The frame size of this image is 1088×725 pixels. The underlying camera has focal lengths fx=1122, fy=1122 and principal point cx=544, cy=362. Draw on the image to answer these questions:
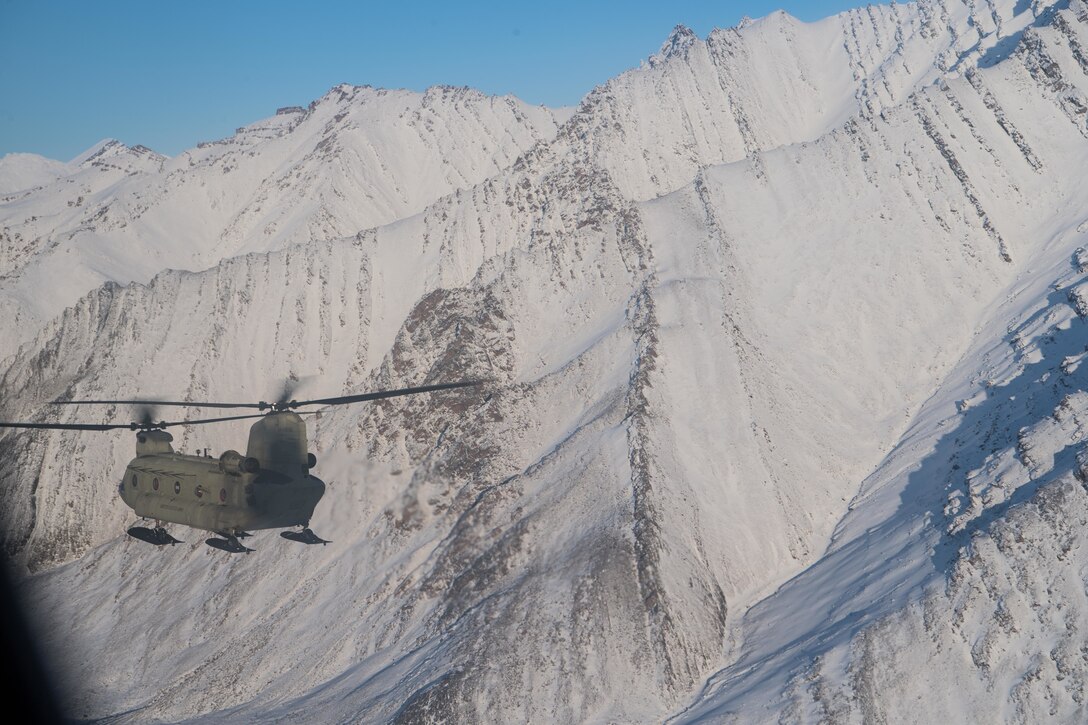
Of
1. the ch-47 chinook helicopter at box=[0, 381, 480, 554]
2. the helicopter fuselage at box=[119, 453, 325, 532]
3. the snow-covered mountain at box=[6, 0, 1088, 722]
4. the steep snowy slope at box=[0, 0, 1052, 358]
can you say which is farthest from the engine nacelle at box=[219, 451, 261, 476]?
the steep snowy slope at box=[0, 0, 1052, 358]

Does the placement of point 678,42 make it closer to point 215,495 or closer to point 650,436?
point 650,436

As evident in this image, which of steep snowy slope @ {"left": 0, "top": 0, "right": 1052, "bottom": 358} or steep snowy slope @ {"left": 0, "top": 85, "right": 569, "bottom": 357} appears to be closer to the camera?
steep snowy slope @ {"left": 0, "top": 0, "right": 1052, "bottom": 358}

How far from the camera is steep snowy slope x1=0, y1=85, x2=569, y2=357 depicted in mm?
168125

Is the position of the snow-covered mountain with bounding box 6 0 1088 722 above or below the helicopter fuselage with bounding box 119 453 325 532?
above

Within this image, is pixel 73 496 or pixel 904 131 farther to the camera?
pixel 73 496

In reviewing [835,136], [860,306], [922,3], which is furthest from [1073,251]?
[922,3]

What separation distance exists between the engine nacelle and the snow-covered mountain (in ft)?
128

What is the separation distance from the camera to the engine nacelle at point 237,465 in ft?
135

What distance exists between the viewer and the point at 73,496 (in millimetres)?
130500

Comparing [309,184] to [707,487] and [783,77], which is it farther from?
[707,487]

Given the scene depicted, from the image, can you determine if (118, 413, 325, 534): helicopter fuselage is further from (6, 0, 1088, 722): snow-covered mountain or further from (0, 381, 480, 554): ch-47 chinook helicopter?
(6, 0, 1088, 722): snow-covered mountain

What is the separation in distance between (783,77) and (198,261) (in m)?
94.6

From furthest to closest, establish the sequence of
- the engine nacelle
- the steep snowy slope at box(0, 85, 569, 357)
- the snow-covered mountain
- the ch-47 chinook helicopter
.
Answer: the steep snowy slope at box(0, 85, 569, 357)
the snow-covered mountain
the ch-47 chinook helicopter
the engine nacelle

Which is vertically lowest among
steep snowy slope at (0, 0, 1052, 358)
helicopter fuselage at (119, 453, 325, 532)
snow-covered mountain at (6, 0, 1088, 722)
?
helicopter fuselage at (119, 453, 325, 532)
